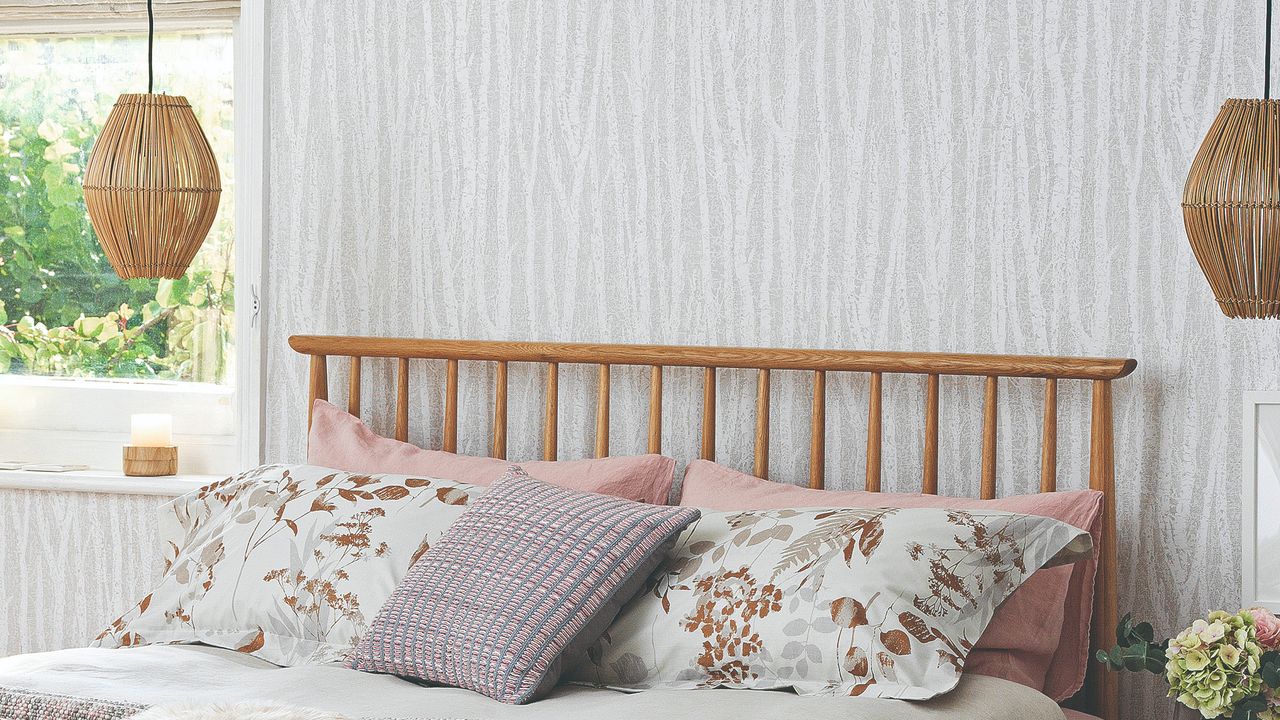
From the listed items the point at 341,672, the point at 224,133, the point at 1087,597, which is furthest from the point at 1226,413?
the point at 224,133

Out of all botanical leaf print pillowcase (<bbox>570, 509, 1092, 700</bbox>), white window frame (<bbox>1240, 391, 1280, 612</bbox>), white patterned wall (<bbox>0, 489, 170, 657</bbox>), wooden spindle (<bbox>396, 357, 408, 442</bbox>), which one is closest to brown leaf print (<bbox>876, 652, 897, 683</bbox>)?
botanical leaf print pillowcase (<bbox>570, 509, 1092, 700</bbox>)

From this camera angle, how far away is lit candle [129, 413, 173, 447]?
2850 millimetres

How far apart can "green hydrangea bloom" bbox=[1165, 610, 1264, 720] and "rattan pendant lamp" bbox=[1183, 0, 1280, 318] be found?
48 centimetres

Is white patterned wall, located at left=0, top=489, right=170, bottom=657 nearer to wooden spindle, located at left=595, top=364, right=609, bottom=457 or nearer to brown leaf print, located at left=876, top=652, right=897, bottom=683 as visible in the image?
wooden spindle, located at left=595, top=364, right=609, bottom=457

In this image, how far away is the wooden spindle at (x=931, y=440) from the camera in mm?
2256

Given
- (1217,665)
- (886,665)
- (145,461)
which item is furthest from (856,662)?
(145,461)

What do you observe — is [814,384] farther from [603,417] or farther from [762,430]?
[603,417]

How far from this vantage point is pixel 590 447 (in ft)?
8.35

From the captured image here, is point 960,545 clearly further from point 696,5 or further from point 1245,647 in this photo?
point 696,5

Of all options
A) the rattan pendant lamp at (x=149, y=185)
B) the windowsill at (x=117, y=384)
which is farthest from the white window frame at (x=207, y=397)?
the rattan pendant lamp at (x=149, y=185)

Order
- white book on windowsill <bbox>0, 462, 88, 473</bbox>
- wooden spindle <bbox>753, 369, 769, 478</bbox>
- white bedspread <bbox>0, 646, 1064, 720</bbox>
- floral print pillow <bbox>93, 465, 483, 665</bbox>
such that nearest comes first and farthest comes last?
1. white bedspread <bbox>0, 646, 1064, 720</bbox>
2. floral print pillow <bbox>93, 465, 483, 665</bbox>
3. wooden spindle <bbox>753, 369, 769, 478</bbox>
4. white book on windowsill <bbox>0, 462, 88, 473</bbox>

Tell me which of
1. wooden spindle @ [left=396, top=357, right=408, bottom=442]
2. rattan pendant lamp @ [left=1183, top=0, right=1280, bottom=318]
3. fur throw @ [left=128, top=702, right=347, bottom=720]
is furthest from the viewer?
wooden spindle @ [left=396, top=357, right=408, bottom=442]

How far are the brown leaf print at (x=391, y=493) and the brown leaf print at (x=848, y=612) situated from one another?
771 mm

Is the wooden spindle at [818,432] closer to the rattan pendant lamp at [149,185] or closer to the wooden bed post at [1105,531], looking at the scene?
the wooden bed post at [1105,531]
